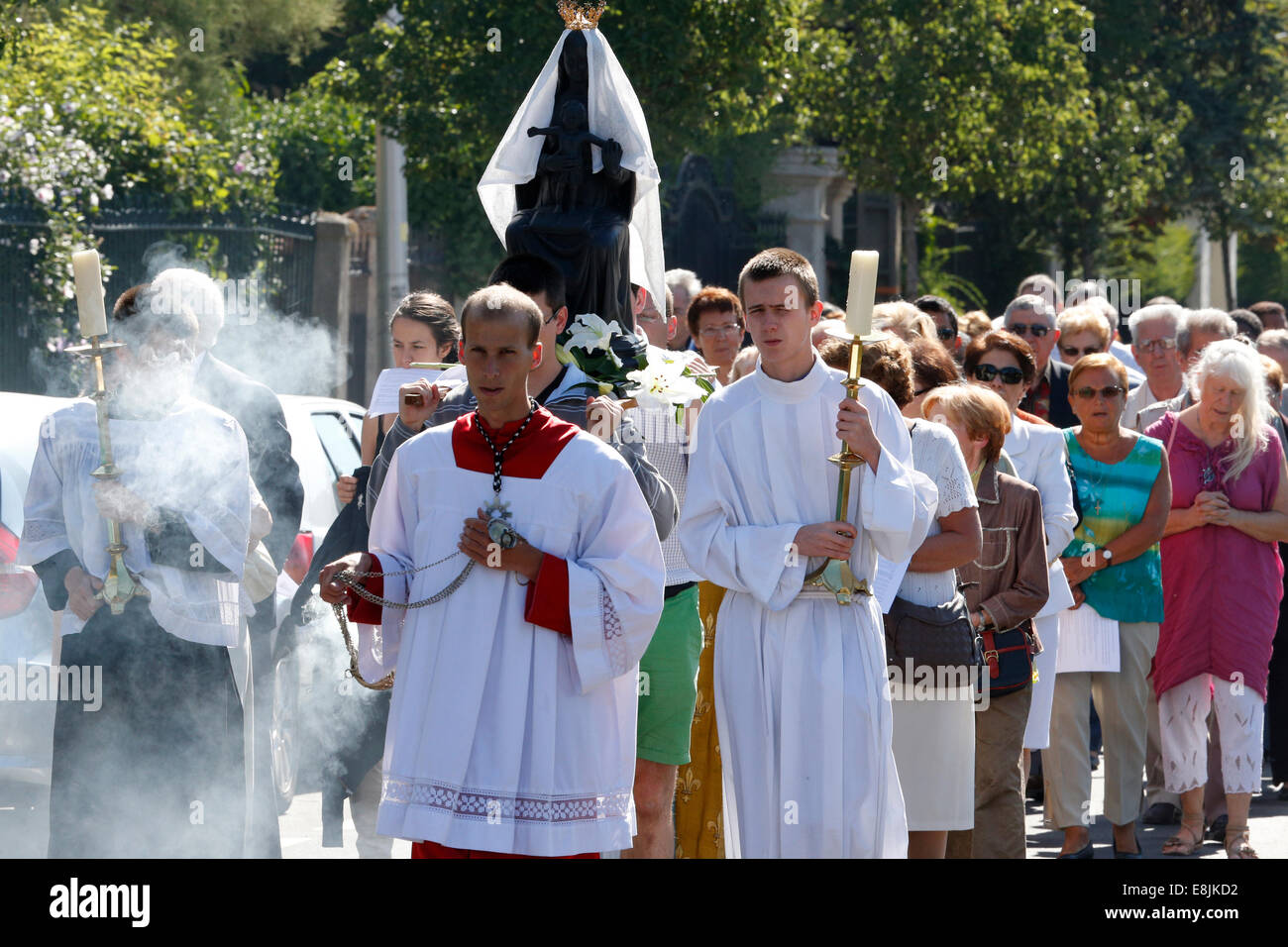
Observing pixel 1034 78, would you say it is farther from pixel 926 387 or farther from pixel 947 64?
pixel 926 387

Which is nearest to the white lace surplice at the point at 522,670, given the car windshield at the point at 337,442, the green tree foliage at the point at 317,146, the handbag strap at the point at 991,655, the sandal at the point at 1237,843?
the handbag strap at the point at 991,655

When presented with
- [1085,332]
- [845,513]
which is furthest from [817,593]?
[1085,332]

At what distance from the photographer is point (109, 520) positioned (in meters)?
5.56

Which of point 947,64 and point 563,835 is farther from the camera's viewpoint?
point 947,64

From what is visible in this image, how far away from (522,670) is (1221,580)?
4.29 m

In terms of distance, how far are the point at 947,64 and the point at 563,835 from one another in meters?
17.1

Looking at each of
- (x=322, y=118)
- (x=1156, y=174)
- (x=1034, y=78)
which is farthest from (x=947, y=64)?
(x=322, y=118)

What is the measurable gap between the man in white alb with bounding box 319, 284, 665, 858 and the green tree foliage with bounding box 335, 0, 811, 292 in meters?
9.63

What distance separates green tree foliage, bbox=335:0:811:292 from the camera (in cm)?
1495

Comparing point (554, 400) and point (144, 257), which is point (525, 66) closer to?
point (144, 257)

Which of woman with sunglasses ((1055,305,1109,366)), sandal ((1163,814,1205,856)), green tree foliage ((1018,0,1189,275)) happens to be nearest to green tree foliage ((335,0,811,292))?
woman with sunglasses ((1055,305,1109,366))

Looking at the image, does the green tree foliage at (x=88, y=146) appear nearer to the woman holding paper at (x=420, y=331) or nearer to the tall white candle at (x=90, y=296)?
the woman holding paper at (x=420, y=331)

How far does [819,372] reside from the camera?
543 centimetres

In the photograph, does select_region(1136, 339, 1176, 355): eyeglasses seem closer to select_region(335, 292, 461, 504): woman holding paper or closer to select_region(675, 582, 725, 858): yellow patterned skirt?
select_region(675, 582, 725, 858): yellow patterned skirt
